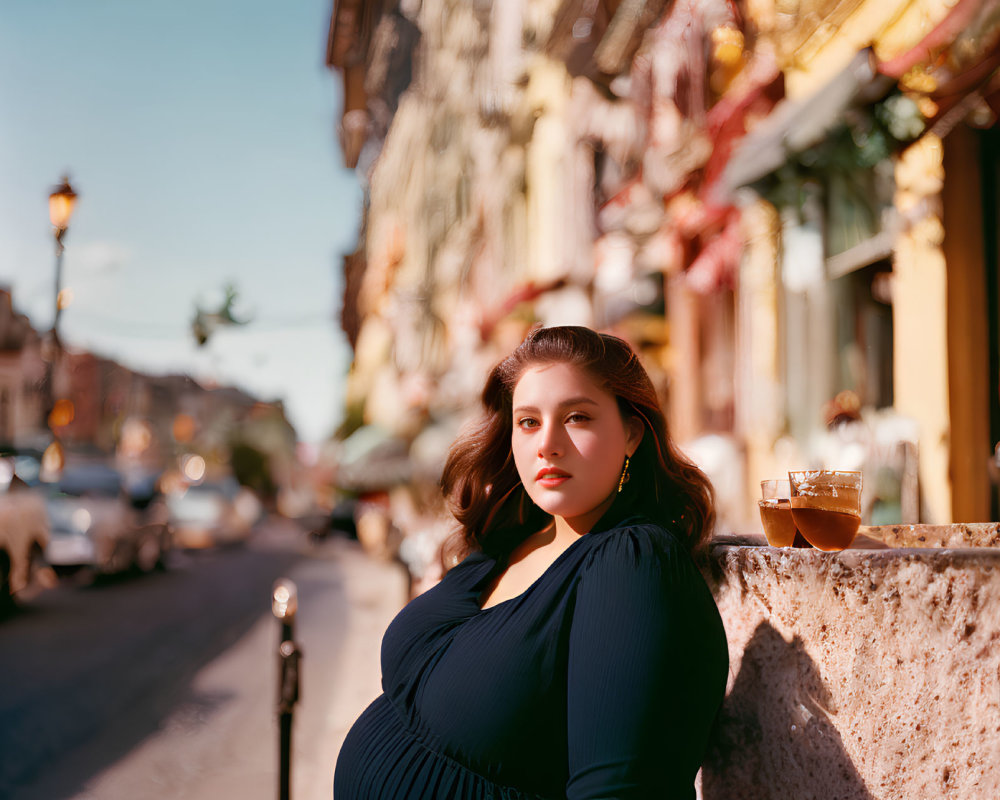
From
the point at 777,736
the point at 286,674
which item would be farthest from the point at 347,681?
the point at 777,736

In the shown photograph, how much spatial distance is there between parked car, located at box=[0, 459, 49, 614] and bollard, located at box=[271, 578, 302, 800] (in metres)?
7.89

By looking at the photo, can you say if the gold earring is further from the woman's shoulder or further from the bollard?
the bollard

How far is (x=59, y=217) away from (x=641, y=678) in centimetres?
1184

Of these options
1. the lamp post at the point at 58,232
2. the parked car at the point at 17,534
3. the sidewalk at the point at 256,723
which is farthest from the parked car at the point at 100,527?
the sidewalk at the point at 256,723

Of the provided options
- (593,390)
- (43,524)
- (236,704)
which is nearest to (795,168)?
(236,704)

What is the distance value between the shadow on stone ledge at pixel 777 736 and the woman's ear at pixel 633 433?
16.6 inches

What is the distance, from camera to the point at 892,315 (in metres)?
7.90

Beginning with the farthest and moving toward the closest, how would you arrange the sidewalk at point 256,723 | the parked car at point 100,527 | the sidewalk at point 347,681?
the parked car at point 100,527
the sidewalk at point 347,681
the sidewalk at point 256,723

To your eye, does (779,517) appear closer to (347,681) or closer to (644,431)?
(644,431)

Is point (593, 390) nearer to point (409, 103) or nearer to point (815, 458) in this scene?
point (815, 458)

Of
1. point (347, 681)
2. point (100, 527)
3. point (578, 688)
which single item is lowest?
point (347, 681)

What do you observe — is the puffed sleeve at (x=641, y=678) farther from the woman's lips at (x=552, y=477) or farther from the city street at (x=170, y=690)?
the city street at (x=170, y=690)

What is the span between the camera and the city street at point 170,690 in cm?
512

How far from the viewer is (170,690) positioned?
725 centimetres
